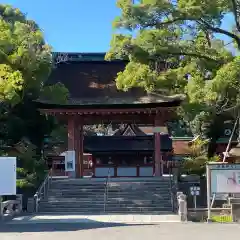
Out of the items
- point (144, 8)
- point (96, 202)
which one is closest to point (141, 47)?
point (144, 8)

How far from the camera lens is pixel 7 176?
19953 mm

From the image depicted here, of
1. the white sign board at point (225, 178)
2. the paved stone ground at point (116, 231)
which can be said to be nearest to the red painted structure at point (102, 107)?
the white sign board at point (225, 178)

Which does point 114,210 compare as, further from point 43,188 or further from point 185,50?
point 185,50

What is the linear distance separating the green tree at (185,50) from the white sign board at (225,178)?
159 inches

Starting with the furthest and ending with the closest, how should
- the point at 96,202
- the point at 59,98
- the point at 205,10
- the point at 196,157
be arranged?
the point at 196,157 < the point at 59,98 < the point at 96,202 < the point at 205,10

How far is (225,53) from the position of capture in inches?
1006

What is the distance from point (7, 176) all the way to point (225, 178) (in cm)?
947

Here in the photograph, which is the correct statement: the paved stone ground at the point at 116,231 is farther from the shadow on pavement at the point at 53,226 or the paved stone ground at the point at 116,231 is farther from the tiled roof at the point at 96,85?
the tiled roof at the point at 96,85

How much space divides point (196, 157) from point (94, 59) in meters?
11.6

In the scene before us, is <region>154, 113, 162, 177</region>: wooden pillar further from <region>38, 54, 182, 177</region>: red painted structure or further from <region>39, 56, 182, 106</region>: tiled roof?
<region>39, 56, 182, 106</region>: tiled roof

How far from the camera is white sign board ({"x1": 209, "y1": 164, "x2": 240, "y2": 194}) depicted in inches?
765

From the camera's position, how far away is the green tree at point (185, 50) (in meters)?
22.5

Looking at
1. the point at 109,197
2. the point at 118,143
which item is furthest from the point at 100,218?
the point at 118,143

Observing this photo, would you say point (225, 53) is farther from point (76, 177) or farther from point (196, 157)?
point (76, 177)
